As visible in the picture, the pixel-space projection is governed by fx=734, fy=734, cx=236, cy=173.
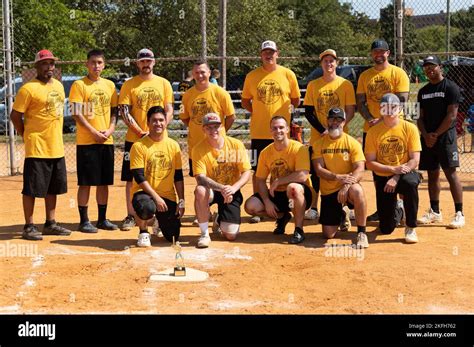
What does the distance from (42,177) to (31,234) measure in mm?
649

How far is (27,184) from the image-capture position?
8.22 meters

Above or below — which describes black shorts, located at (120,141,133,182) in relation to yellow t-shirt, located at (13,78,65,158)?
below

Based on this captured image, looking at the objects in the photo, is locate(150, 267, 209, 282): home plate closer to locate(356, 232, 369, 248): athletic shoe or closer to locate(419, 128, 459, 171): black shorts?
locate(356, 232, 369, 248): athletic shoe

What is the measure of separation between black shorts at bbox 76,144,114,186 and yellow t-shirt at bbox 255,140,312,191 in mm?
1827

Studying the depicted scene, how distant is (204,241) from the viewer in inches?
307

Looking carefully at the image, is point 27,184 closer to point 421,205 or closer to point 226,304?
point 226,304

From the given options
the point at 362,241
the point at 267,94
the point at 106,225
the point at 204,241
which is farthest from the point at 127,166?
the point at 362,241

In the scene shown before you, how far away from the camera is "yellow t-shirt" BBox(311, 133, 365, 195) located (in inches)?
315

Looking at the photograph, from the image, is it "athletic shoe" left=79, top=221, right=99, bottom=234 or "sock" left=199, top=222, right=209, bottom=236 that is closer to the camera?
"sock" left=199, top=222, right=209, bottom=236

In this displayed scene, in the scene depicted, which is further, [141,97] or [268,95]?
[268,95]

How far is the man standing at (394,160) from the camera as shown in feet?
26.0

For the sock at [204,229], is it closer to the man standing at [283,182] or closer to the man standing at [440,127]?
the man standing at [283,182]

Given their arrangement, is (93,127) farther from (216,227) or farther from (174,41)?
(174,41)

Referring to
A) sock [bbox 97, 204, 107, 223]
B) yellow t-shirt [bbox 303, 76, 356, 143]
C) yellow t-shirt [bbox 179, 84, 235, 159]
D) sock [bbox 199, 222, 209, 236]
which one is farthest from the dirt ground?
yellow t-shirt [bbox 303, 76, 356, 143]
